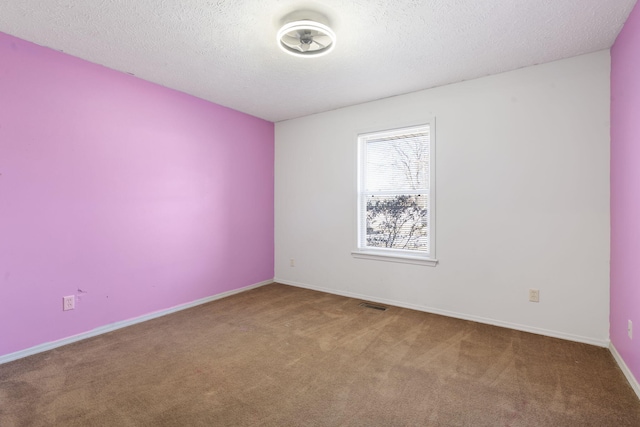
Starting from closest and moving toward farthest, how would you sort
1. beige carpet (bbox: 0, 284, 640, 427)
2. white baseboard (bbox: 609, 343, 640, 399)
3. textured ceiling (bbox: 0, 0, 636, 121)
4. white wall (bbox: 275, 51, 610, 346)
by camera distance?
beige carpet (bbox: 0, 284, 640, 427), white baseboard (bbox: 609, 343, 640, 399), textured ceiling (bbox: 0, 0, 636, 121), white wall (bbox: 275, 51, 610, 346)

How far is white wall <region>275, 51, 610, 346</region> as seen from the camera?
2678 millimetres

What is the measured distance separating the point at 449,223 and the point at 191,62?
3.07 metres

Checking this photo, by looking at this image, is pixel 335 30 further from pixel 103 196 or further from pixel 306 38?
pixel 103 196

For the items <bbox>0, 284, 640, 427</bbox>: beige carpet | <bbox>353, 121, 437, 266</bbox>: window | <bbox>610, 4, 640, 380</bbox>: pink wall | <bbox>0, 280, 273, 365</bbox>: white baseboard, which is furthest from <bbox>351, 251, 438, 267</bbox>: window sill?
<bbox>0, 280, 273, 365</bbox>: white baseboard

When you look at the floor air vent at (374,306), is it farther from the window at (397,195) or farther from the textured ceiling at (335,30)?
the textured ceiling at (335,30)

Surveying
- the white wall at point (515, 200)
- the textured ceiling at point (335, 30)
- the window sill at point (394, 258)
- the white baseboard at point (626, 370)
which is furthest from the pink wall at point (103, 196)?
the white baseboard at point (626, 370)

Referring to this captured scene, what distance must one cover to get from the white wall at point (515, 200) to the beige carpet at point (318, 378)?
1.13 feet

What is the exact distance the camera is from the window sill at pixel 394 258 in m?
3.51

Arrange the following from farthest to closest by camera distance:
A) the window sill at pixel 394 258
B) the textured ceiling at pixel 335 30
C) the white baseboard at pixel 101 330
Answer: the window sill at pixel 394 258 < the white baseboard at pixel 101 330 < the textured ceiling at pixel 335 30

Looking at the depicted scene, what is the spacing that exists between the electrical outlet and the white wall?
9.77 feet

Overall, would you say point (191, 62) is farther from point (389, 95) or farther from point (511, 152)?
point (511, 152)

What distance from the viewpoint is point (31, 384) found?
2094 mm

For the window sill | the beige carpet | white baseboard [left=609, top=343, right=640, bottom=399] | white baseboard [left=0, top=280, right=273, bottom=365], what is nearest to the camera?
the beige carpet

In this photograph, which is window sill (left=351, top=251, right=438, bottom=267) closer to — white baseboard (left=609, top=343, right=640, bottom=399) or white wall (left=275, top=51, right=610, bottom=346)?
white wall (left=275, top=51, right=610, bottom=346)
